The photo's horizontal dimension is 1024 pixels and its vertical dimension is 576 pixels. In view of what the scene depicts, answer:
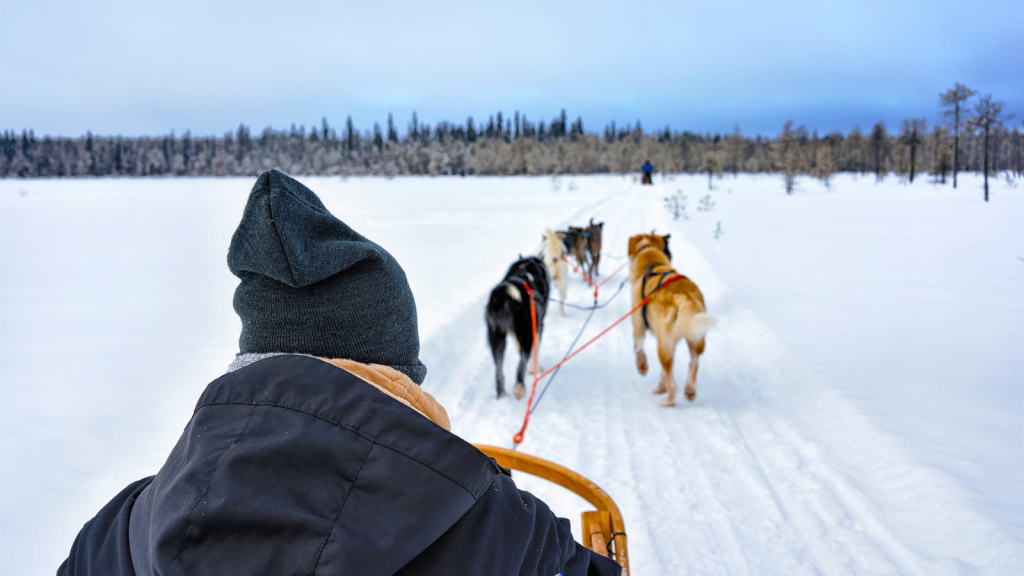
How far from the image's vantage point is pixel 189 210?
19.5 meters

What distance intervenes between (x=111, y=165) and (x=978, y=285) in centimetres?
7995

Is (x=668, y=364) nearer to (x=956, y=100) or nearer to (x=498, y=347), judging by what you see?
(x=498, y=347)

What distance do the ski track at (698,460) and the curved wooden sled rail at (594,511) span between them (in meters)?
0.44

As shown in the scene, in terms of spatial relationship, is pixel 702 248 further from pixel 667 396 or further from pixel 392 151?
pixel 392 151

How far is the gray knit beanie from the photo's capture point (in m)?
0.98

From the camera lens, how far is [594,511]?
2070 mm

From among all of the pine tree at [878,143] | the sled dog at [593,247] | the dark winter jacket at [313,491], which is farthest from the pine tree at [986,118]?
the pine tree at [878,143]

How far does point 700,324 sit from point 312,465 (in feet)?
10.4

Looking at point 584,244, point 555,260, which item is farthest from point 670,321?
point 584,244

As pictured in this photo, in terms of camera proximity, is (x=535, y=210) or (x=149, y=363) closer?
(x=149, y=363)

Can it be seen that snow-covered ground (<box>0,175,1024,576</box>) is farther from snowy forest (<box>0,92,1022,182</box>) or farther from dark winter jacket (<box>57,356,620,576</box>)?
snowy forest (<box>0,92,1022,182</box>)

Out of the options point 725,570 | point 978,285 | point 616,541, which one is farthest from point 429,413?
point 978,285

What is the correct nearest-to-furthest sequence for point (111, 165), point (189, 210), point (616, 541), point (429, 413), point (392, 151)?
point (429, 413)
point (616, 541)
point (189, 210)
point (111, 165)
point (392, 151)

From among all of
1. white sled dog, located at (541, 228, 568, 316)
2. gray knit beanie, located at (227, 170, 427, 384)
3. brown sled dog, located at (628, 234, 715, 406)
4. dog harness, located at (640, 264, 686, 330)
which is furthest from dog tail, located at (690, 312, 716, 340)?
white sled dog, located at (541, 228, 568, 316)
